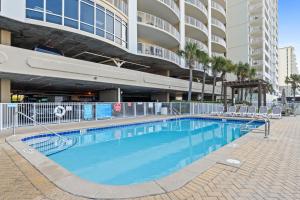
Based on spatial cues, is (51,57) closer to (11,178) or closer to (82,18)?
(82,18)

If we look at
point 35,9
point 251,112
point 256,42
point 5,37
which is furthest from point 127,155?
point 256,42

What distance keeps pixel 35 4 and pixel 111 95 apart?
1061 centimetres

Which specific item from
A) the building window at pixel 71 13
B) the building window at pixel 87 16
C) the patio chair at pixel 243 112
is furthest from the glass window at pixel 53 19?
the patio chair at pixel 243 112

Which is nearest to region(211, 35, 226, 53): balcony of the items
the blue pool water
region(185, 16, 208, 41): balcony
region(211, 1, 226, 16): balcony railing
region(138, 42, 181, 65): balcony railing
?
region(185, 16, 208, 41): balcony

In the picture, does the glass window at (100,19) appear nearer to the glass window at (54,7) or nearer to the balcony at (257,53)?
the glass window at (54,7)

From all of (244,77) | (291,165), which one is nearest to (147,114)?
(291,165)

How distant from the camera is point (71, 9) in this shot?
13.7m

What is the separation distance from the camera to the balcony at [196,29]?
29.3 m

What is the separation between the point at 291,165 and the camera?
185 inches

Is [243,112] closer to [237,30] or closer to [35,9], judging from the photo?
[35,9]

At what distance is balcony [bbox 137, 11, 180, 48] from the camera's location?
2127cm

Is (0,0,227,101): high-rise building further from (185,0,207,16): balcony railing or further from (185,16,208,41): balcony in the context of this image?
(185,0,207,16): balcony railing

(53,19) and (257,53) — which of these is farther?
(257,53)

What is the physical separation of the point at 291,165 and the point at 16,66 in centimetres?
1305
